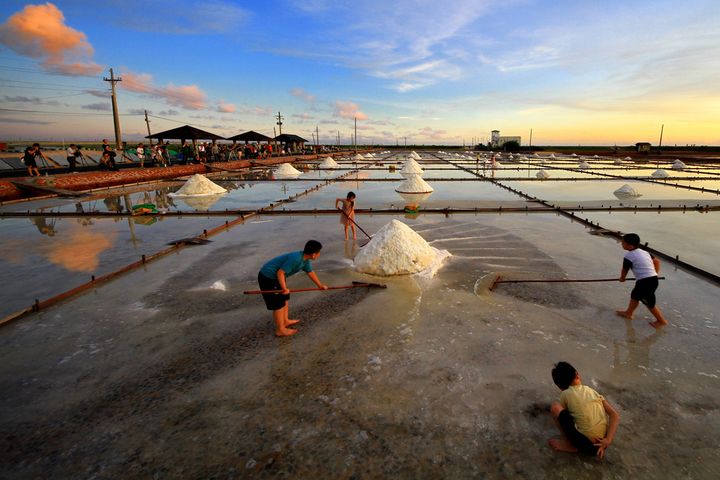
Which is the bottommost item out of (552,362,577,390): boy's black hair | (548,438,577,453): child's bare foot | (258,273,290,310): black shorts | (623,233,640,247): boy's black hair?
(548,438,577,453): child's bare foot

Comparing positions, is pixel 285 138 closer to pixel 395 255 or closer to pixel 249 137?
pixel 249 137

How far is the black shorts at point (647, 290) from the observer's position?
3744 mm

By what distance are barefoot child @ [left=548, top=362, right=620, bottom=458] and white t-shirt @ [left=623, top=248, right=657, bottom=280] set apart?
2.10 m

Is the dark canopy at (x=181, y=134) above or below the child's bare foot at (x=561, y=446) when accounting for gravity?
above

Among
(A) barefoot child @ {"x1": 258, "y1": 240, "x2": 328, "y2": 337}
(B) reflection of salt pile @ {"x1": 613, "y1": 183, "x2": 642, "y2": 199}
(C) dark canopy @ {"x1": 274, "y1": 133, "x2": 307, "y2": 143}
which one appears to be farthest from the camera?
(C) dark canopy @ {"x1": 274, "y1": 133, "x2": 307, "y2": 143}

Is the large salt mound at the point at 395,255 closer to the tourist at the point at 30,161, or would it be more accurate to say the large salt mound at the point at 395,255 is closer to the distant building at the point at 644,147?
the tourist at the point at 30,161

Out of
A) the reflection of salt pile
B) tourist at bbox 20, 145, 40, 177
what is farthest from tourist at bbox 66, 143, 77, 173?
the reflection of salt pile

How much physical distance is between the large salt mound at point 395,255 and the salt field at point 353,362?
0.10ft

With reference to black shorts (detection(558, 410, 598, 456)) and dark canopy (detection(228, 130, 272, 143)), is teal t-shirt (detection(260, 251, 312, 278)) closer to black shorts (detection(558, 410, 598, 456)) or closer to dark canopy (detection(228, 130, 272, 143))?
black shorts (detection(558, 410, 598, 456))

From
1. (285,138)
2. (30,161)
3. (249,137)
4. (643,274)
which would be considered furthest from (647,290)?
(285,138)

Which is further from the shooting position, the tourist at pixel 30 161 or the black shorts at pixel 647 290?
the tourist at pixel 30 161

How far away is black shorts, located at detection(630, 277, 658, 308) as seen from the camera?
3744 mm

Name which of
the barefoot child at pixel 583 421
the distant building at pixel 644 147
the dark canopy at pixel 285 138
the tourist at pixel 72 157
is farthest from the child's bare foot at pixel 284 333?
the distant building at pixel 644 147

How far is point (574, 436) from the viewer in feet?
7.48
